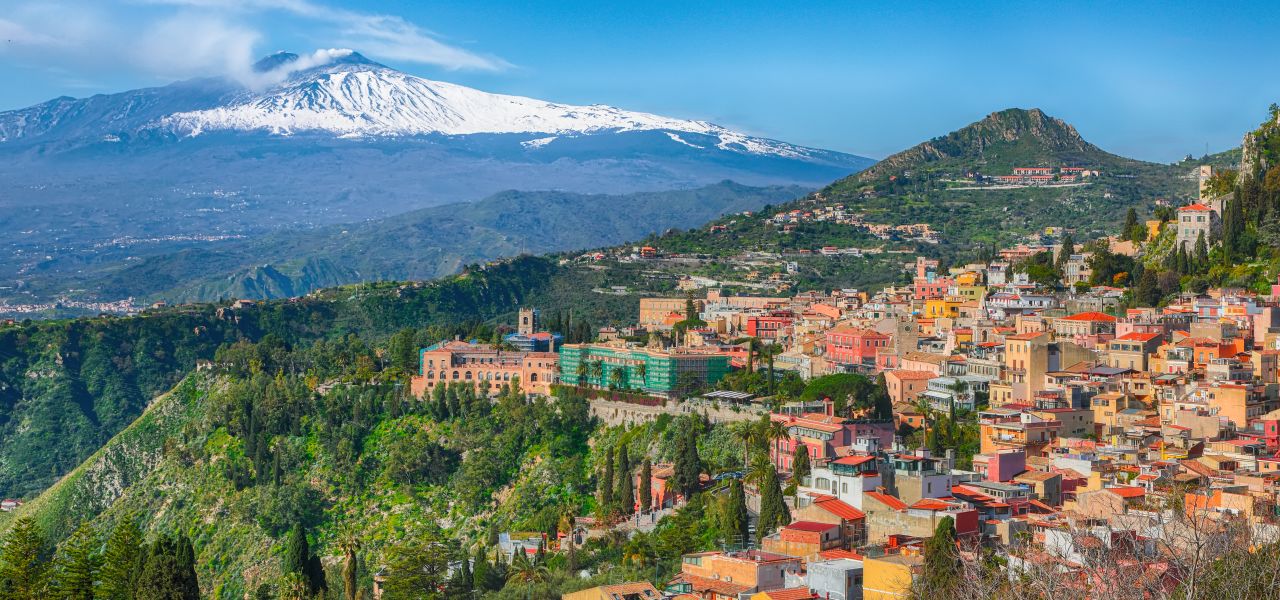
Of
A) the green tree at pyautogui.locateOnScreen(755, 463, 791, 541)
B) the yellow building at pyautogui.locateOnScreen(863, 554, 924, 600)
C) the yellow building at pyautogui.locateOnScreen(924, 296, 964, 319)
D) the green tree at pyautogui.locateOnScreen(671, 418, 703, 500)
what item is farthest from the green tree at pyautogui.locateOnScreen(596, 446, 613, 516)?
the yellow building at pyautogui.locateOnScreen(863, 554, 924, 600)

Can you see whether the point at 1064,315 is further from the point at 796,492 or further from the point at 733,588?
the point at 733,588

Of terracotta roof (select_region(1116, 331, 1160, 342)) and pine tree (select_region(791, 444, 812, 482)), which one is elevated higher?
terracotta roof (select_region(1116, 331, 1160, 342))

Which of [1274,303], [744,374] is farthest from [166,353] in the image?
[1274,303]

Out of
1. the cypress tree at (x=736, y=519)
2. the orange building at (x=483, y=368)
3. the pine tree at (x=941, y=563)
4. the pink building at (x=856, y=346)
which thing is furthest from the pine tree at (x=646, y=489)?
the pine tree at (x=941, y=563)

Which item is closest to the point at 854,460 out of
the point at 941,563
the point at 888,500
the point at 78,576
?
the point at 888,500

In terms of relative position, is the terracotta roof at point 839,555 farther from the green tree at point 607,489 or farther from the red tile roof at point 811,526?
the green tree at point 607,489

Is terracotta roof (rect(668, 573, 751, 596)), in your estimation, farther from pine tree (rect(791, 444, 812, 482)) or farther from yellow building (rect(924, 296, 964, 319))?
yellow building (rect(924, 296, 964, 319))
